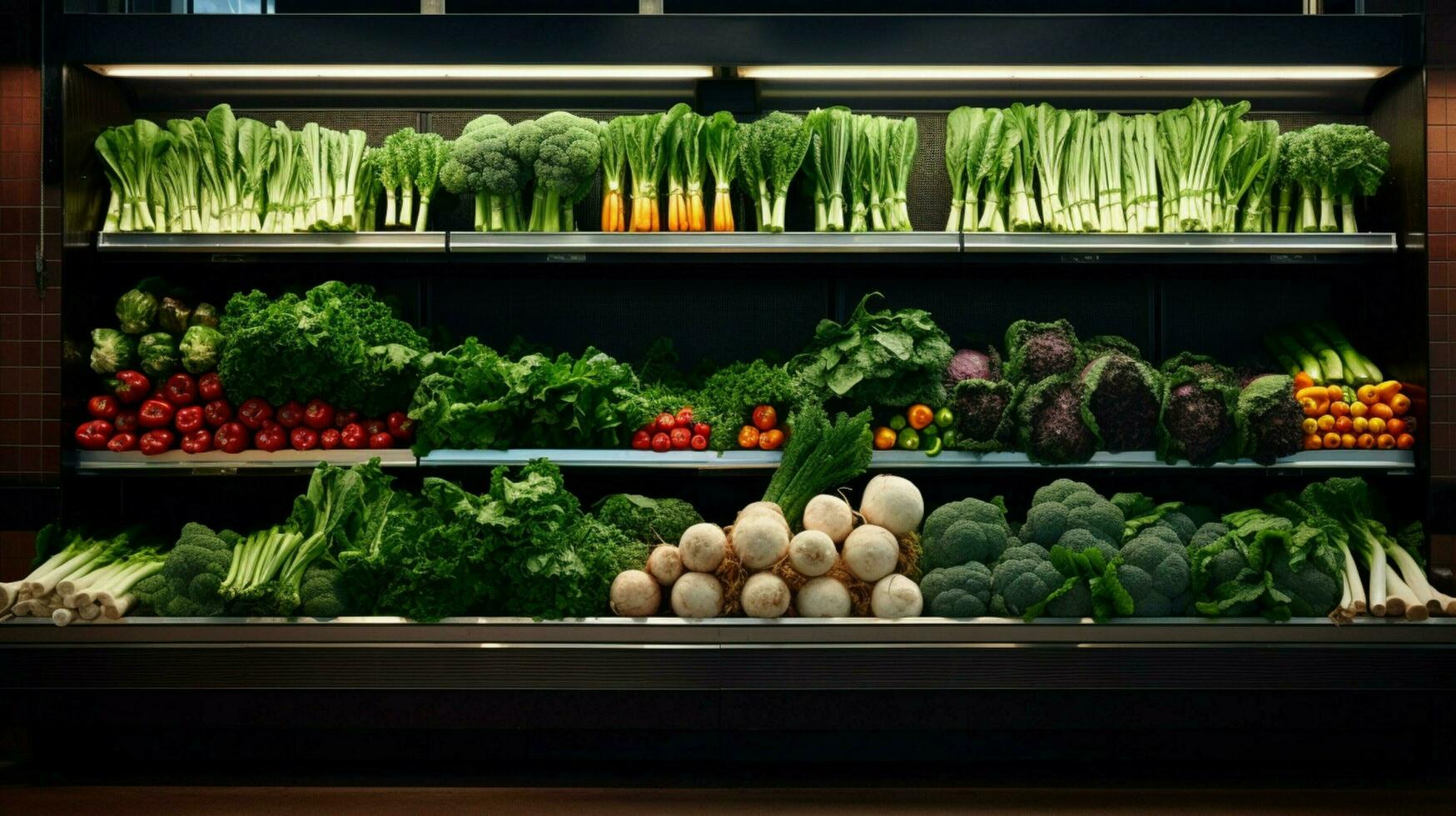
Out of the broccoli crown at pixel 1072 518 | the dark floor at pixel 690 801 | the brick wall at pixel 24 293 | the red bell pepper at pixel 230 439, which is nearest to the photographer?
the dark floor at pixel 690 801

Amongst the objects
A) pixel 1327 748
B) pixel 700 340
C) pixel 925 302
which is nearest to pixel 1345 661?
pixel 1327 748

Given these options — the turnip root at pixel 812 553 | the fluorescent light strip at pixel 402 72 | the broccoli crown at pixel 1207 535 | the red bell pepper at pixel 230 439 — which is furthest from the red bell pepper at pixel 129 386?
the broccoli crown at pixel 1207 535

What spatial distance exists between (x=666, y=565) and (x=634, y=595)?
171mm

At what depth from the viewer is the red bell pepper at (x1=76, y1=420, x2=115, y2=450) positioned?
13.1 ft

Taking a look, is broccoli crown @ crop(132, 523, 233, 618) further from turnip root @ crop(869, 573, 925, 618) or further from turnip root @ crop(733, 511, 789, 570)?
turnip root @ crop(869, 573, 925, 618)

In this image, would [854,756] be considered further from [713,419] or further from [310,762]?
[310,762]

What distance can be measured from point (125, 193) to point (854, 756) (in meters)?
3.83

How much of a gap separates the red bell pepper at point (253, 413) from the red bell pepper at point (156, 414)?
0.28 meters

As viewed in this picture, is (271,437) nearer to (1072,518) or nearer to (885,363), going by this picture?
(885,363)

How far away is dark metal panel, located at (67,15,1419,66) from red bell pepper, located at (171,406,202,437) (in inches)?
56.4

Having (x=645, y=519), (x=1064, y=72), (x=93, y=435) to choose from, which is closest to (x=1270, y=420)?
(x=1064, y=72)

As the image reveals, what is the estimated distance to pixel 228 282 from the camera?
4.65 m

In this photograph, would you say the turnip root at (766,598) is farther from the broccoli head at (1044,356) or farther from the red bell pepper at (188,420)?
the red bell pepper at (188,420)

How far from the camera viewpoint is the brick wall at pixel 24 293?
13.6 feet
